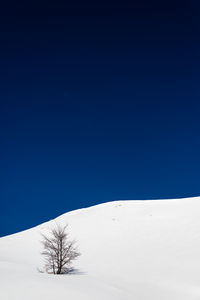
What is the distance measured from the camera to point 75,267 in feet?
65.8

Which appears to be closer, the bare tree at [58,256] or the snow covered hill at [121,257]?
the snow covered hill at [121,257]

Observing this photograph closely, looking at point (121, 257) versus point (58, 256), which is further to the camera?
point (121, 257)

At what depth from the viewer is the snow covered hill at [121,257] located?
1154 cm

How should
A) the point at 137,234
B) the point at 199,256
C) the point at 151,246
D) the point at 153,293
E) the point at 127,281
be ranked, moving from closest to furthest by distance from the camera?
the point at 153,293
the point at 127,281
the point at 199,256
the point at 151,246
the point at 137,234

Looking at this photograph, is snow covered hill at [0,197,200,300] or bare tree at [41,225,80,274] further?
bare tree at [41,225,80,274]

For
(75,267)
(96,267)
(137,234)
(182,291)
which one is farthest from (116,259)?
(182,291)

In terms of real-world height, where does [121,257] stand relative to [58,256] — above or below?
below

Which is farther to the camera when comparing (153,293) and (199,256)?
(199,256)

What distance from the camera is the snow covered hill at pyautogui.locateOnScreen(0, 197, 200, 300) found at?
1154 cm

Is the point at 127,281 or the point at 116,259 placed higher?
the point at 116,259

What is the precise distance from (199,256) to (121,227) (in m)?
11.8

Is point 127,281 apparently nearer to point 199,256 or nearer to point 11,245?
point 199,256

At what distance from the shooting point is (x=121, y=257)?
2169cm

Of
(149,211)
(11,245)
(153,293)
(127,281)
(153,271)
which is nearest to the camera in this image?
(153,293)
